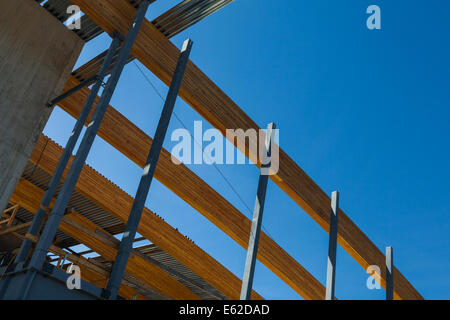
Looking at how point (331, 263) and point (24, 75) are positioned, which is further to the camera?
point (331, 263)

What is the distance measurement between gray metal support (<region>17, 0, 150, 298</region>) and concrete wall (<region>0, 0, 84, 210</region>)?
→ 49.9 inches

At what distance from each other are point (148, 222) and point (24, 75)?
5.11m

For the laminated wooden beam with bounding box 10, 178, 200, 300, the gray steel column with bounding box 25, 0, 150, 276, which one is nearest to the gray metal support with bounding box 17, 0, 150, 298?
the gray steel column with bounding box 25, 0, 150, 276

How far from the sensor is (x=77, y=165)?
538 centimetres

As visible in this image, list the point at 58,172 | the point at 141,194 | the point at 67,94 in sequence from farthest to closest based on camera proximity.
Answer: the point at 67,94, the point at 141,194, the point at 58,172

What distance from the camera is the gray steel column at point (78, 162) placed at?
4.75 m

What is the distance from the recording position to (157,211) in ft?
35.8

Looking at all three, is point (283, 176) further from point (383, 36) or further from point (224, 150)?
point (383, 36)

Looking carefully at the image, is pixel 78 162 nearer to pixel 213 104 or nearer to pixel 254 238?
pixel 254 238

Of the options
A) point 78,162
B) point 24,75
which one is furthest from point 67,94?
point 78,162

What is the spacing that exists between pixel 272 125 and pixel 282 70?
5.18 metres

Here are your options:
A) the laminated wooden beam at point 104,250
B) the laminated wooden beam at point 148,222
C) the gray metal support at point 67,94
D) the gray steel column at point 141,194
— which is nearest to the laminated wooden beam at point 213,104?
the gray steel column at point 141,194
